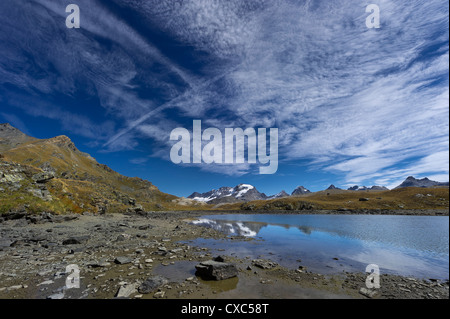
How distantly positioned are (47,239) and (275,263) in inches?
1057

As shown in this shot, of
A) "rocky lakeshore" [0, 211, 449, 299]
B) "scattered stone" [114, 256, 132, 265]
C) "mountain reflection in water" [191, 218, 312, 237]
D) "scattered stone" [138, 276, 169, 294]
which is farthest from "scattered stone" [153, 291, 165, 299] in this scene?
"mountain reflection in water" [191, 218, 312, 237]

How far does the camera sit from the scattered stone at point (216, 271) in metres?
13.2

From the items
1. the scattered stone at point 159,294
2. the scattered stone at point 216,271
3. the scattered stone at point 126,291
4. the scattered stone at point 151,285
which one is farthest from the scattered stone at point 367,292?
the scattered stone at point 126,291

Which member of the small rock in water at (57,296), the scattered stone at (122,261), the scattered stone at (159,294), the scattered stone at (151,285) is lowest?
the scattered stone at (122,261)

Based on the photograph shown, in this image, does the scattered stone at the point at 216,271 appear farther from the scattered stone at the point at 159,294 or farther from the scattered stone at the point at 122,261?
the scattered stone at the point at 122,261

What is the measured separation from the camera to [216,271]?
1329 cm

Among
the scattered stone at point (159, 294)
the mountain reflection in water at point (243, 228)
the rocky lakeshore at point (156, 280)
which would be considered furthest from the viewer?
the mountain reflection in water at point (243, 228)

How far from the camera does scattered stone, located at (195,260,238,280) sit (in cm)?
1323

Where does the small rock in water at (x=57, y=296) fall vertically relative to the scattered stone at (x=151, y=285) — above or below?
above

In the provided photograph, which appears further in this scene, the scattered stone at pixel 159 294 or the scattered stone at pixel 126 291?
the scattered stone at pixel 159 294

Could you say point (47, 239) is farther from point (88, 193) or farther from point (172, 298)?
point (88, 193)

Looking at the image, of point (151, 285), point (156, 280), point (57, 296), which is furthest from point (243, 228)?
point (57, 296)
